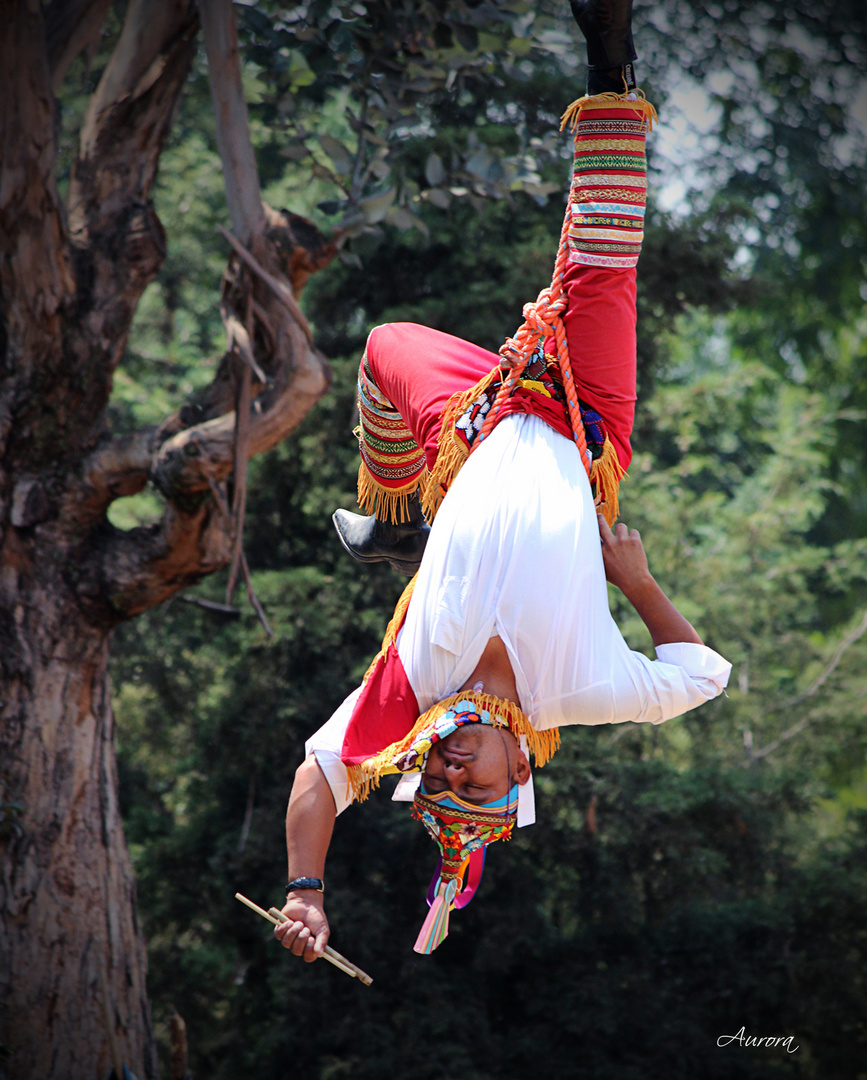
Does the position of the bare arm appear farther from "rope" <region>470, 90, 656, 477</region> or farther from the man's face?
the man's face

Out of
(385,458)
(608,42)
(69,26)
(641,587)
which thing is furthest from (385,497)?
(69,26)

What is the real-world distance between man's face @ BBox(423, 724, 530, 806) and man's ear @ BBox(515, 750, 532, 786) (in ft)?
0.06

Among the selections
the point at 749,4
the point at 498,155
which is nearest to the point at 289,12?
the point at 498,155

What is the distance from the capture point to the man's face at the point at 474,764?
1852mm

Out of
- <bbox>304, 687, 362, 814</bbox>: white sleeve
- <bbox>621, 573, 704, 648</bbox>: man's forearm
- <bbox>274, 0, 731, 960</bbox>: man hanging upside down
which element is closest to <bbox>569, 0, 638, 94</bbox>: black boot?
<bbox>274, 0, 731, 960</bbox>: man hanging upside down

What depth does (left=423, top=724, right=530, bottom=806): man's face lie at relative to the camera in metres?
1.85

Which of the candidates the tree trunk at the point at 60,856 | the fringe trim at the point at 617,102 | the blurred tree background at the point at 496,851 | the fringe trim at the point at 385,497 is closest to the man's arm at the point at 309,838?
the fringe trim at the point at 385,497

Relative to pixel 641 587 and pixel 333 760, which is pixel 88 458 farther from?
pixel 641 587

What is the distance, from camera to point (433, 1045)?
542 cm

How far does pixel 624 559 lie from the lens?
203 centimetres

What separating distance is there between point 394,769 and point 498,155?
306 centimetres

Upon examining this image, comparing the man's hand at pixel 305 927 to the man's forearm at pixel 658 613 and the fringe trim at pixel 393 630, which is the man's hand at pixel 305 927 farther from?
the man's forearm at pixel 658 613

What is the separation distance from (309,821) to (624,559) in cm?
76

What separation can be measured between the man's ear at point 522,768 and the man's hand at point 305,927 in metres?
0.42
